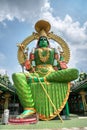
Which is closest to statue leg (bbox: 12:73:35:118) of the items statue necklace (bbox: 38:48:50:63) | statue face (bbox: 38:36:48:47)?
statue necklace (bbox: 38:48:50:63)

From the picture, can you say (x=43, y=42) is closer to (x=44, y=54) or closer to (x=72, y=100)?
(x=44, y=54)

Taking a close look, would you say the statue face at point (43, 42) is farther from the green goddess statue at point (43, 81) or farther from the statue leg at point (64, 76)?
the statue leg at point (64, 76)

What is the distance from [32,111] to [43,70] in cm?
273

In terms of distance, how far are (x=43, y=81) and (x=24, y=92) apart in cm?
127

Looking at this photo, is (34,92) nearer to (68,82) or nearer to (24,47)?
(68,82)

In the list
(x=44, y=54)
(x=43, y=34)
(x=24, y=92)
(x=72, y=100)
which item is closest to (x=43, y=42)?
(x=43, y=34)

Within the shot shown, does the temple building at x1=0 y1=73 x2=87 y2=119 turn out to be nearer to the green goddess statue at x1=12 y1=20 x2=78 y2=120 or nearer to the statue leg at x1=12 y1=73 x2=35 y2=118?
the green goddess statue at x1=12 y1=20 x2=78 y2=120

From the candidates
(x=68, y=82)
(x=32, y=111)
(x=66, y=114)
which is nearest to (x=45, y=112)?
(x=32, y=111)

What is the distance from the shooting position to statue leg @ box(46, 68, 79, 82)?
10.1 m

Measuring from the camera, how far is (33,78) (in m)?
10.3

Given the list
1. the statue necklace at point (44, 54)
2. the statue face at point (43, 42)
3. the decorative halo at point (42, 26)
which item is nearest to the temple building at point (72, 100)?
the statue necklace at point (44, 54)

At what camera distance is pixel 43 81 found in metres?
10.3

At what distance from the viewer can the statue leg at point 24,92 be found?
9503 millimetres

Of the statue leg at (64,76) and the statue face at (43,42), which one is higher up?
the statue face at (43,42)
